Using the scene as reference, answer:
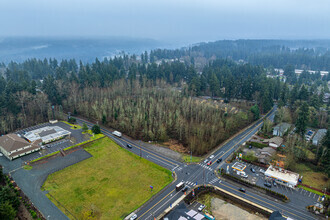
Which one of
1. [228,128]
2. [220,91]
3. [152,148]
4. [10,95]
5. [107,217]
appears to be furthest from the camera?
[220,91]

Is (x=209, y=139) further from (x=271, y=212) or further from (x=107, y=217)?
(x=107, y=217)

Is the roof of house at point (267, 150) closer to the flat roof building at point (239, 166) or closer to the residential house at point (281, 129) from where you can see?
the flat roof building at point (239, 166)

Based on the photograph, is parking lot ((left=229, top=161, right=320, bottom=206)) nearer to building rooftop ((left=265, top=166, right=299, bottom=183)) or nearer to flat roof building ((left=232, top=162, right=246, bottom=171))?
flat roof building ((left=232, top=162, right=246, bottom=171))

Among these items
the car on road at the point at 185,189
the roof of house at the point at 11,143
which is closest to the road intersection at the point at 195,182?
the car on road at the point at 185,189

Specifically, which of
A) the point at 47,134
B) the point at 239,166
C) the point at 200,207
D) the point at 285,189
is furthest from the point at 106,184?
the point at 285,189

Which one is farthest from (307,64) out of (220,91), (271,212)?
(271,212)
